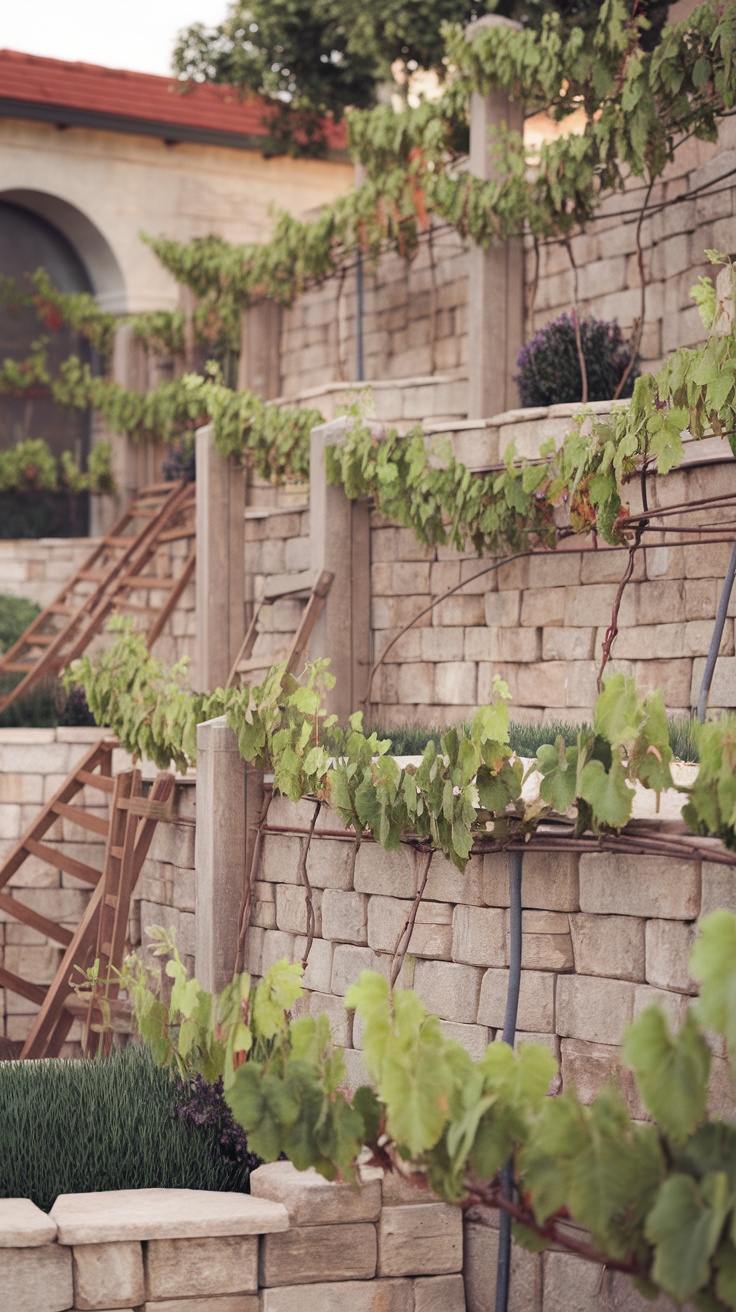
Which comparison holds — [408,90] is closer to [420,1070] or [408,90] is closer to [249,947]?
[249,947]

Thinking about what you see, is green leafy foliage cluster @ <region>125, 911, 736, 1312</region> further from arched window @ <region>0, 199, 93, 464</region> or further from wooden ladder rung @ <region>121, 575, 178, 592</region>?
arched window @ <region>0, 199, 93, 464</region>

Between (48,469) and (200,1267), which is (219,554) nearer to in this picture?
(48,469)

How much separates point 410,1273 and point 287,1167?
503 millimetres

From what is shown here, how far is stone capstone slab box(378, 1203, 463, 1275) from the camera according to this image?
4.98m

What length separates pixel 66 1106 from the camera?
5.42 meters

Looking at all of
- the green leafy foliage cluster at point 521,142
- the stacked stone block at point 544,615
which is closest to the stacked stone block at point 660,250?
the green leafy foliage cluster at point 521,142

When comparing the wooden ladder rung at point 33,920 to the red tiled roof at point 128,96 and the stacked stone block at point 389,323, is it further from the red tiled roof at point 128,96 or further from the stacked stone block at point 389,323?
the red tiled roof at point 128,96

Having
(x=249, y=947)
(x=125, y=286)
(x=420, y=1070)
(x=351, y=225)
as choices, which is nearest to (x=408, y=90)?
(x=351, y=225)

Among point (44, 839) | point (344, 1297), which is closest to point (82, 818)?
point (44, 839)

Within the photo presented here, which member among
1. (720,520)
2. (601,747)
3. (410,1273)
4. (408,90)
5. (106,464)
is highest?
(408,90)

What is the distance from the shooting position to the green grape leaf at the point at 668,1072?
2.88 metres

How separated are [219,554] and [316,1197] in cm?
527

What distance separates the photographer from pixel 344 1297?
4.89 metres

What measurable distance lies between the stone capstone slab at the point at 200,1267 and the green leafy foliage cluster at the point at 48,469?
30.7ft
